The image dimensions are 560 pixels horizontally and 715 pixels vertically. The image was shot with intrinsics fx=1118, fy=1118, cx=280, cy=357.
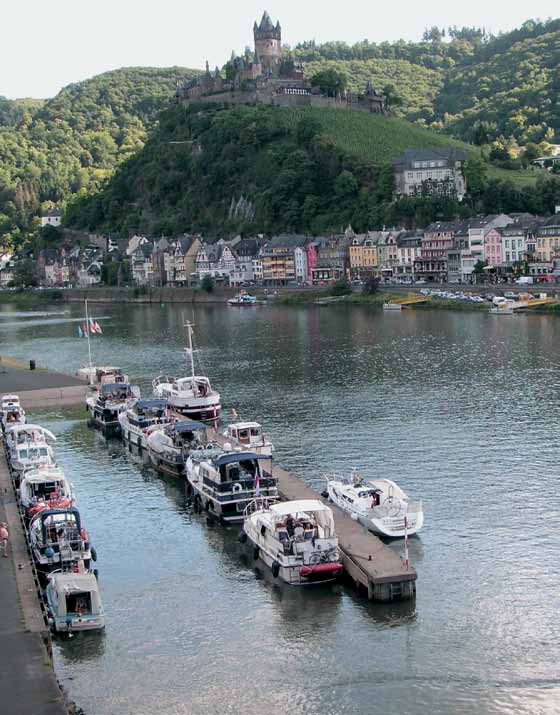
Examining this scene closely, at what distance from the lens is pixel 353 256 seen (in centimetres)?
12925

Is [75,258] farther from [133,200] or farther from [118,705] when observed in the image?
[118,705]

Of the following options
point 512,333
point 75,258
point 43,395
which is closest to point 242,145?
point 75,258

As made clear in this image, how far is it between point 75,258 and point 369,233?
59.7 m

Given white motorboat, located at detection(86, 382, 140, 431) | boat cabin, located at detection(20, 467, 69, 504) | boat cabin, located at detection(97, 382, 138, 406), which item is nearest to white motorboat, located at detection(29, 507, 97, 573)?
boat cabin, located at detection(20, 467, 69, 504)

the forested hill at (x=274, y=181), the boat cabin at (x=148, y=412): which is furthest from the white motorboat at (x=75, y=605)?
the forested hill at (x=274, y=181)

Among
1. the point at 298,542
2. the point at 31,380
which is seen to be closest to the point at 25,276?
the point at 31,380

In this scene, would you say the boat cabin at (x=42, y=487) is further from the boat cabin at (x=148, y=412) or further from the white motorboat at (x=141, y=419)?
the boat cabin at (x=148, y=412)

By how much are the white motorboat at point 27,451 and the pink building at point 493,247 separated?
81.1 m

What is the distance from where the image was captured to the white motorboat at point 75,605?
2480 centimetres

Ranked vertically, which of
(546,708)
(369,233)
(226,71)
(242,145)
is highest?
(226,71)

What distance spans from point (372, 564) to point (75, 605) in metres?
7.04

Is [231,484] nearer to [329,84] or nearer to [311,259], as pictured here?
[311,259]

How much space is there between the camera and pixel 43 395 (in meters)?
56.7

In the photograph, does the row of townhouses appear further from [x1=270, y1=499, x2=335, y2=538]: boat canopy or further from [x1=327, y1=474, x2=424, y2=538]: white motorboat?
[x1=270, y1=499, x2=335, y2=538]: boat canopy
